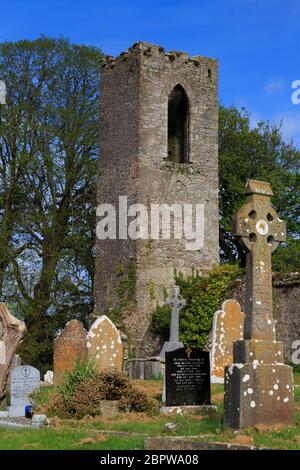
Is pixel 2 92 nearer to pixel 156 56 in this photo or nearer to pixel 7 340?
pixel 156 56

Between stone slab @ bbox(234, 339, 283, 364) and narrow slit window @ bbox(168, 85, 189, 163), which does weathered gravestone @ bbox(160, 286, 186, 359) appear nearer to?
stone slab @ bbox(234, 339, 283, 364)

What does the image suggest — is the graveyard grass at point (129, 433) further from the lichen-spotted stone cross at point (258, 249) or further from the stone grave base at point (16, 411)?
the stone grave base at point (16, 411)

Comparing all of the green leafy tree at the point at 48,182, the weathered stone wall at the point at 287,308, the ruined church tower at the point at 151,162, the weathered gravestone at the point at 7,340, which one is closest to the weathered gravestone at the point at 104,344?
the weathered gravestone at the point at 7,340

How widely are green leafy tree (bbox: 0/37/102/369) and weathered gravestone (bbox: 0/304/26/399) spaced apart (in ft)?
47.5

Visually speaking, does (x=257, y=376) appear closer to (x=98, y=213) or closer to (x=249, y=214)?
(x=249, y=214)

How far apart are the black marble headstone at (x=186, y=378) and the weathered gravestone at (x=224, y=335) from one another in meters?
4.46

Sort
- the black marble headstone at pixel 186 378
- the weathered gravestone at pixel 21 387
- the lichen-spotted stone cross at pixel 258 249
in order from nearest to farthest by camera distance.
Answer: the lichen-spotted stone cross at pixel 258 249, the black marble headstone at pixel 186 378, the weathered gravestone at pixel 21 387

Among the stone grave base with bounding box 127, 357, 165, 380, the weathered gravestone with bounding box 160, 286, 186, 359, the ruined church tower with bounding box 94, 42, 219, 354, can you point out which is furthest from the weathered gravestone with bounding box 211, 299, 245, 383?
the ruined church tower with bounding box 94, 42, 219, 354

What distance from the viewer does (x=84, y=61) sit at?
35125 mm

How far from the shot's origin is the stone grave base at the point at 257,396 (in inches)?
399

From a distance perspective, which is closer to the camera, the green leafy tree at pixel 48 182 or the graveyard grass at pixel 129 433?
the graveyard grass at pixel 129 433

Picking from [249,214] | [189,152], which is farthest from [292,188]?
[249,214]

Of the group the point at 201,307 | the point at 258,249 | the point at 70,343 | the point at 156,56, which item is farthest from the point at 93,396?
the point at 156,56

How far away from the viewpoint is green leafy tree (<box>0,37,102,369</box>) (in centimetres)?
3173
